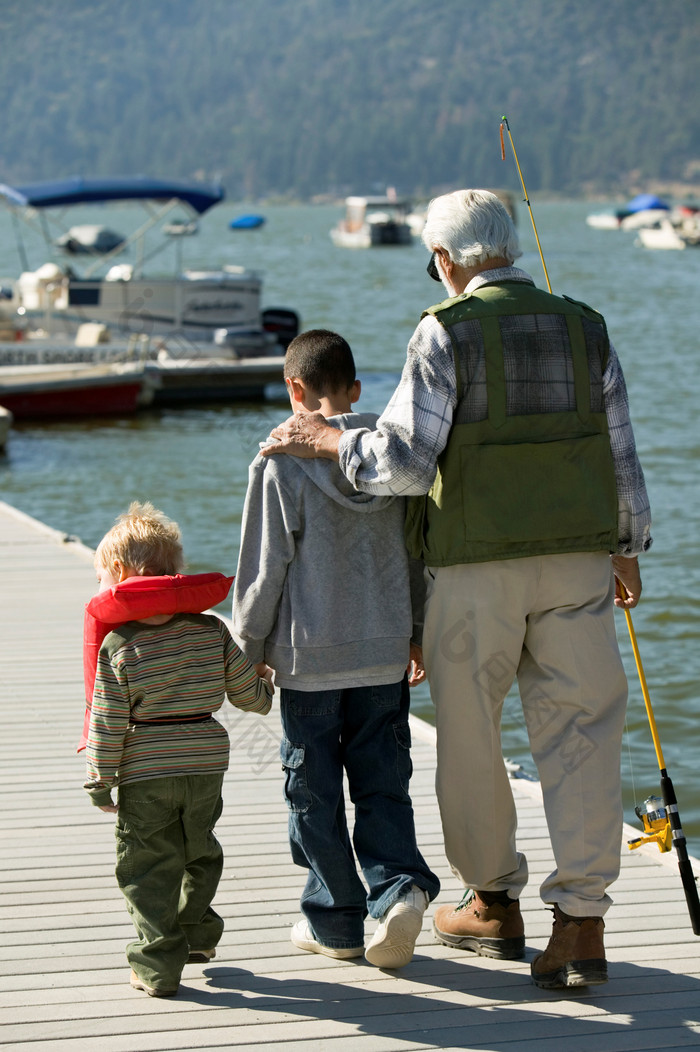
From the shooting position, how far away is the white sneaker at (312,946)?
3156 mm

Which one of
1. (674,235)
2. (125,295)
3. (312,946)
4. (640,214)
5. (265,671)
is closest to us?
(265,671)

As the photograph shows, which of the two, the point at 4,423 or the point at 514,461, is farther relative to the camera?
the point at 4,423

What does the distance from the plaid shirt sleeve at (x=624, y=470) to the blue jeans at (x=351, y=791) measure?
23.9 inches

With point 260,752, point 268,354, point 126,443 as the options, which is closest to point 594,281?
point 268,354

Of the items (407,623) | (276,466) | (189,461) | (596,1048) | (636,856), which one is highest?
(189,461)

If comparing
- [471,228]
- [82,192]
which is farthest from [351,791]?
[82,192]

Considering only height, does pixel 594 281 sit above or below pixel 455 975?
above

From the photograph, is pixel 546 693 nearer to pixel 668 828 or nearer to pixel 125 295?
pixel 668 828

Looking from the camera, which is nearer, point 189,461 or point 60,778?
point 60,778

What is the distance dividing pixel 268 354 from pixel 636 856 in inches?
642

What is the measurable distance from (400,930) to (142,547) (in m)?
1.00

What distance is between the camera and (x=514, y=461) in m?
2.84

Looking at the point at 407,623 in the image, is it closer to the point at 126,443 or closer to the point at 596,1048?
the point at 596,1048

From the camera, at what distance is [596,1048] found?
2.75 m
